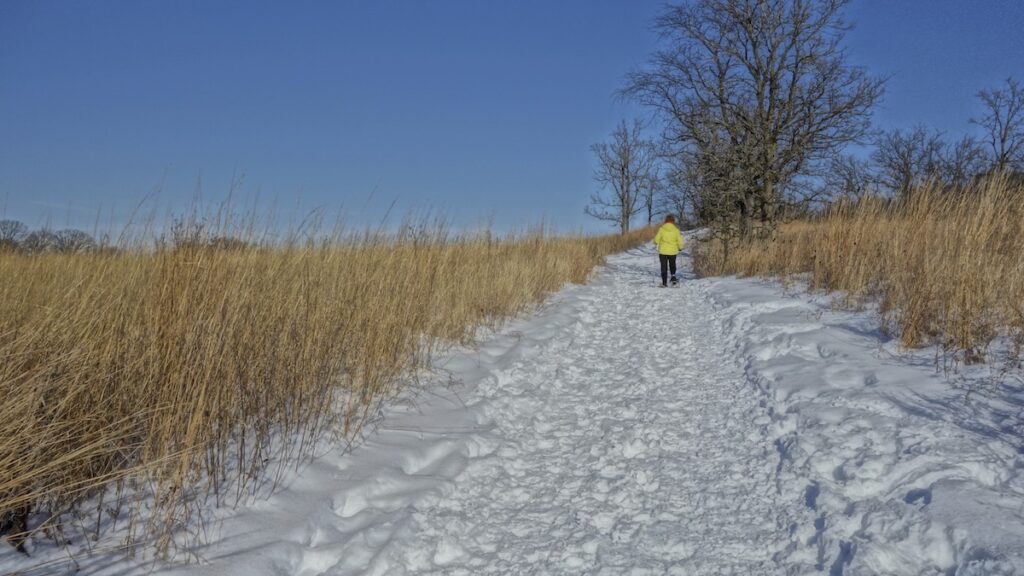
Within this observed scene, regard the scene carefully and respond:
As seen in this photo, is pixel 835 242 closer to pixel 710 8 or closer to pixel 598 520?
→ pixel 598 520

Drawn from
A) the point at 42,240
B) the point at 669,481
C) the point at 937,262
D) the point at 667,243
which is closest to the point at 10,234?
the point at 42,240

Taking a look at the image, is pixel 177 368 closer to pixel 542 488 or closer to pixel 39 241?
pixel 542 488

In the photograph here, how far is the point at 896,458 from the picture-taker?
2.88 metres

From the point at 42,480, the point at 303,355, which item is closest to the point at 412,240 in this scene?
the point at 303,355

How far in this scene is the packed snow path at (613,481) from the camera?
2516mm

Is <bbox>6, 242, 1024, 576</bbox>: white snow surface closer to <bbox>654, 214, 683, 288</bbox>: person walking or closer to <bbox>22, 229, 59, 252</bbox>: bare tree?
<bbox>22, 229, 59, 252</bbox>: bare tree

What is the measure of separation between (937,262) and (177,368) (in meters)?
5.89

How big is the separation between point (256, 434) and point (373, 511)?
0.81m

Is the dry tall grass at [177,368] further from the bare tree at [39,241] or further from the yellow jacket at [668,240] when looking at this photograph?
the yellow jacket at [668,240]

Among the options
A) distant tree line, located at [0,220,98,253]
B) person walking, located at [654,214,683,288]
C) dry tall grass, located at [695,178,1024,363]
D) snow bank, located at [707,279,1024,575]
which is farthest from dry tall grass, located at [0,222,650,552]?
person walking, located at [654,214,683,288]

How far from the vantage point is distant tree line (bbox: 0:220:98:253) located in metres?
3.98

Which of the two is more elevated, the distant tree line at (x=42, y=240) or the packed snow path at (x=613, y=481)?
the distant tree line at (x=42, y=240)

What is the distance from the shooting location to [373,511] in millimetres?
2824

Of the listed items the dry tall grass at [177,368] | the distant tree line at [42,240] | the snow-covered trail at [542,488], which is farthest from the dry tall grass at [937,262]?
the distant tree line at [42,240]
